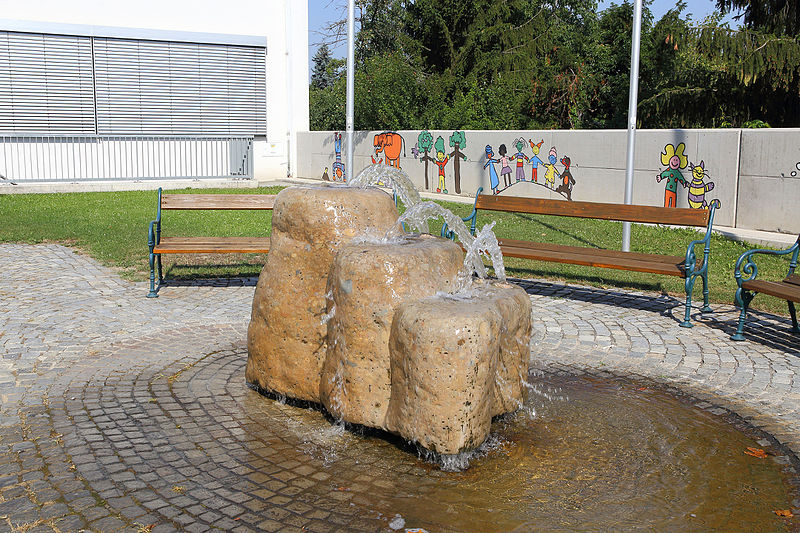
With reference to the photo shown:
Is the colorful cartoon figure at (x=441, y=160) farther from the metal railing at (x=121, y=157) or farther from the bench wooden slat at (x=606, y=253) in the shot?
the bench wooden slat at (x=606, y=253)

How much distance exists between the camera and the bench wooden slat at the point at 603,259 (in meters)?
7.70

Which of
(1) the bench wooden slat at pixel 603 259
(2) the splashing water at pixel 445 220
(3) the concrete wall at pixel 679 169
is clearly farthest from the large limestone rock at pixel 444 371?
(3) the concrete wall at pixel 679 169

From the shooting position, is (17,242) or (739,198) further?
(739,198)

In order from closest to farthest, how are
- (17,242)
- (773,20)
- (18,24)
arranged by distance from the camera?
(17,242) < (773,20) < (18,24)

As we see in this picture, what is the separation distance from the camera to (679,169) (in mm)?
14734

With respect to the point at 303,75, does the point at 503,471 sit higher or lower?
lower

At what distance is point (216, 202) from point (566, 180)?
9.83 meters

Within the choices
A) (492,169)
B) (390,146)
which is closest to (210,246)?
(492,169)

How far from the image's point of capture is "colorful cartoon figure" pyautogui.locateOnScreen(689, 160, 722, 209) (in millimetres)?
14266

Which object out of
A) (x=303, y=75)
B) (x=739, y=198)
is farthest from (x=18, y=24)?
(x=739, y=198)

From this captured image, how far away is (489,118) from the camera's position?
24.8m

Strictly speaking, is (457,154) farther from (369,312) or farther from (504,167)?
(369,312)

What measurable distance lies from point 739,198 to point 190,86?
16.7 metres

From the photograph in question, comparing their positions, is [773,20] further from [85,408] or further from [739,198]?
[85,408]
